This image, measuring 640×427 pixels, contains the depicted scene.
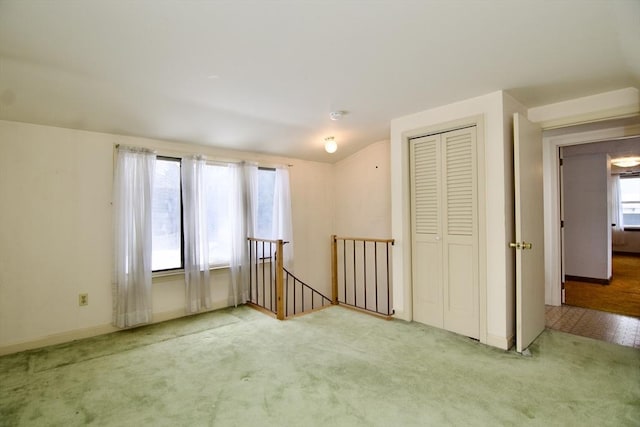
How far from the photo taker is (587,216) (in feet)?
17.6

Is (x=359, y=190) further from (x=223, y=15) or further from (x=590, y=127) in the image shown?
(x=223, y=15)

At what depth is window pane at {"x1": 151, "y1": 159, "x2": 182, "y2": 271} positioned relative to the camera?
142 inches

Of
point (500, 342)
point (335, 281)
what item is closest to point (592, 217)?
point (500, 342)

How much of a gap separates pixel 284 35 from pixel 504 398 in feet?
9.12

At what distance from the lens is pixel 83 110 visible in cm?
282

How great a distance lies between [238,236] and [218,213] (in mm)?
401

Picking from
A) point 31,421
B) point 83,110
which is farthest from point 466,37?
point 31,421

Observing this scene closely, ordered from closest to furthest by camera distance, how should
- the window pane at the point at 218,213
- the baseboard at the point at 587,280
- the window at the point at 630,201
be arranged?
the window pane at the point at 218,213 → the baseboard at the point at 587,280 → the window at the point at 630,201

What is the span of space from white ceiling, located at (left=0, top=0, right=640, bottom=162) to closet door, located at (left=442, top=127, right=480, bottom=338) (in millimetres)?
526

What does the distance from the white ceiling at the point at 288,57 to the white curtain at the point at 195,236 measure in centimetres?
57

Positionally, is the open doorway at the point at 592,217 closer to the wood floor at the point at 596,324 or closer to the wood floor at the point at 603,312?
the wood floor at the point at 603,312

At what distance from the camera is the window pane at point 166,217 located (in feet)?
11.8

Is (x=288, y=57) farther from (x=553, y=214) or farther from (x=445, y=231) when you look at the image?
(x=553, y=214)

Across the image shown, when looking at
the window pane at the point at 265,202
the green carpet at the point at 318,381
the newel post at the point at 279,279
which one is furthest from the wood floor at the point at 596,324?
the window pane at the point at 265,202
